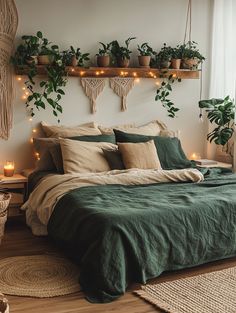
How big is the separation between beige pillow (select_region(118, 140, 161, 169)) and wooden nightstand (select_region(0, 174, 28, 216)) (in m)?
0.98

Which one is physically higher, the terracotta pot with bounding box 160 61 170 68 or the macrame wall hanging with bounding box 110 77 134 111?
the terracotta pot with bounding box 160 61 170 68

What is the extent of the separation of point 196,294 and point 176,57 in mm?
2972

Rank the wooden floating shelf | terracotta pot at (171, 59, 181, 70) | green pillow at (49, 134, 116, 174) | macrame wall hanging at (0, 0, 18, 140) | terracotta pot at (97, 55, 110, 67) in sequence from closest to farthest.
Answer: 1. green pillow at (49, 134, 116, 174)
2. macrame wall hanging at (0, 0, 18, 140)
3. the wooden floating shelf
4. terracotta pot at (97, 55, 110, 67)
5. terracotta pot at (171, 59, 181, 70)

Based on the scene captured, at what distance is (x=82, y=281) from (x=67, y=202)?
0.70 m

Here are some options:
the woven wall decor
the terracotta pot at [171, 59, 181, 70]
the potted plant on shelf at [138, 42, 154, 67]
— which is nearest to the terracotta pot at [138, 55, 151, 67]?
the potted plant on shelf at [138, 42, 154, 67]

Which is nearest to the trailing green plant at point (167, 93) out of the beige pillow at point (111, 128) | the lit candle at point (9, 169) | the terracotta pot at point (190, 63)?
the terracotta pot at point (190, 63)

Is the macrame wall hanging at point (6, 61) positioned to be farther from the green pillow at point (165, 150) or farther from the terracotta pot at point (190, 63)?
the terracotta pot at point (190, 63)

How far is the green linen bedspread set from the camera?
3.11m

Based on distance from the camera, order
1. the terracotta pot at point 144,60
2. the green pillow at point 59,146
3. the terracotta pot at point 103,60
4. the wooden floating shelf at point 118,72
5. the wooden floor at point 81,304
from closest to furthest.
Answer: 1. the wooden floor at point 81,304
2. the green pillow at point 59,146
3. the wooden floating shelf at point 118,72
4. the terracotta pot at point 103,60
5. the terracotta pot at point 144,60

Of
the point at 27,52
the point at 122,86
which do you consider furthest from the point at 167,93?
the point at 27,52

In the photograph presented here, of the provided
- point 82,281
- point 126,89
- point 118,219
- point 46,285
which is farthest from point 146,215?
point 126,89

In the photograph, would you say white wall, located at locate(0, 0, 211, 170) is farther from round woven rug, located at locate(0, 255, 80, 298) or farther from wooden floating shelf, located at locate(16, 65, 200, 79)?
round woven rug, located at locate(0, 255, 80, 298)

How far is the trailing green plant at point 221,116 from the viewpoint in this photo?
5.49 m

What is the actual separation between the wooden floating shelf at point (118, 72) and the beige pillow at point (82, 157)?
0.80m
